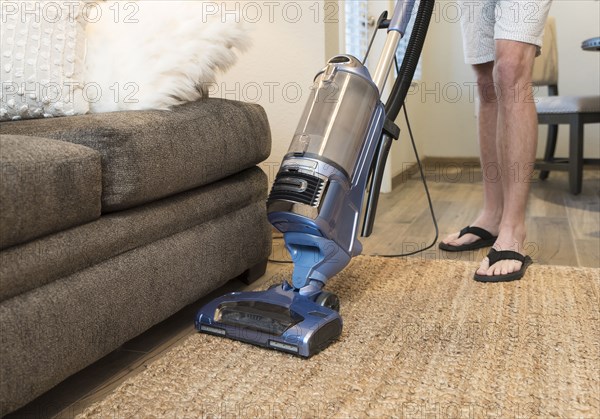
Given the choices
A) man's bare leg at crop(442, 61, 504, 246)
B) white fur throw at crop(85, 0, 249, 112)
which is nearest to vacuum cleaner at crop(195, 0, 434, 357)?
white fur throw at crop(85, 0, 249, 112)

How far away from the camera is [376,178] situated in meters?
1.47

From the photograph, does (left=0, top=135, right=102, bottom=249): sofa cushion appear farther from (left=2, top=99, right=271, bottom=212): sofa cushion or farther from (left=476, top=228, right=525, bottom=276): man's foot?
(left=476, top=228, right=525, bottom=276): man's foot

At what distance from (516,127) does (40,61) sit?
1152 millimetres

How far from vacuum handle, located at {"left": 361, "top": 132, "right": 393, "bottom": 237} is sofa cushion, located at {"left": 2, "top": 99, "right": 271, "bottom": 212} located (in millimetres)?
317

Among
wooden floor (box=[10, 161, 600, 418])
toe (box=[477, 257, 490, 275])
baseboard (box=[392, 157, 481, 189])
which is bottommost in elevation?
baseboard (box=[392, 157, 481, 189])

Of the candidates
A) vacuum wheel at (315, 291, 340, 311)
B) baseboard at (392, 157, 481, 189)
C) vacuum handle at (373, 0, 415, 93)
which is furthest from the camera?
baseboard at (392, 157, 481, 189)

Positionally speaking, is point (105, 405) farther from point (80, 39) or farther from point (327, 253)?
point (80, 39)

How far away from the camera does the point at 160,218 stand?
1.31 m

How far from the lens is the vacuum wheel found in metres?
1.38

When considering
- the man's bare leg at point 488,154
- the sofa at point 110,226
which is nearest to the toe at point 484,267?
the man's bare leg at point 488,154

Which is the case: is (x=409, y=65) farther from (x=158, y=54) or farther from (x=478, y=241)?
(x=478, y=241)

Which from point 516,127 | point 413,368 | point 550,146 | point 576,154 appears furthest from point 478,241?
point 550,146

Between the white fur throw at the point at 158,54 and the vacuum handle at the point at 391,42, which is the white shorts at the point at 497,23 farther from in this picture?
the white fur throw at the point at 158,54

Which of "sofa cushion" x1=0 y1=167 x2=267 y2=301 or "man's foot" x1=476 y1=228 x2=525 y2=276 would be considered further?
"man's foot" x1=476 y1=228 x2=525 y2=276
